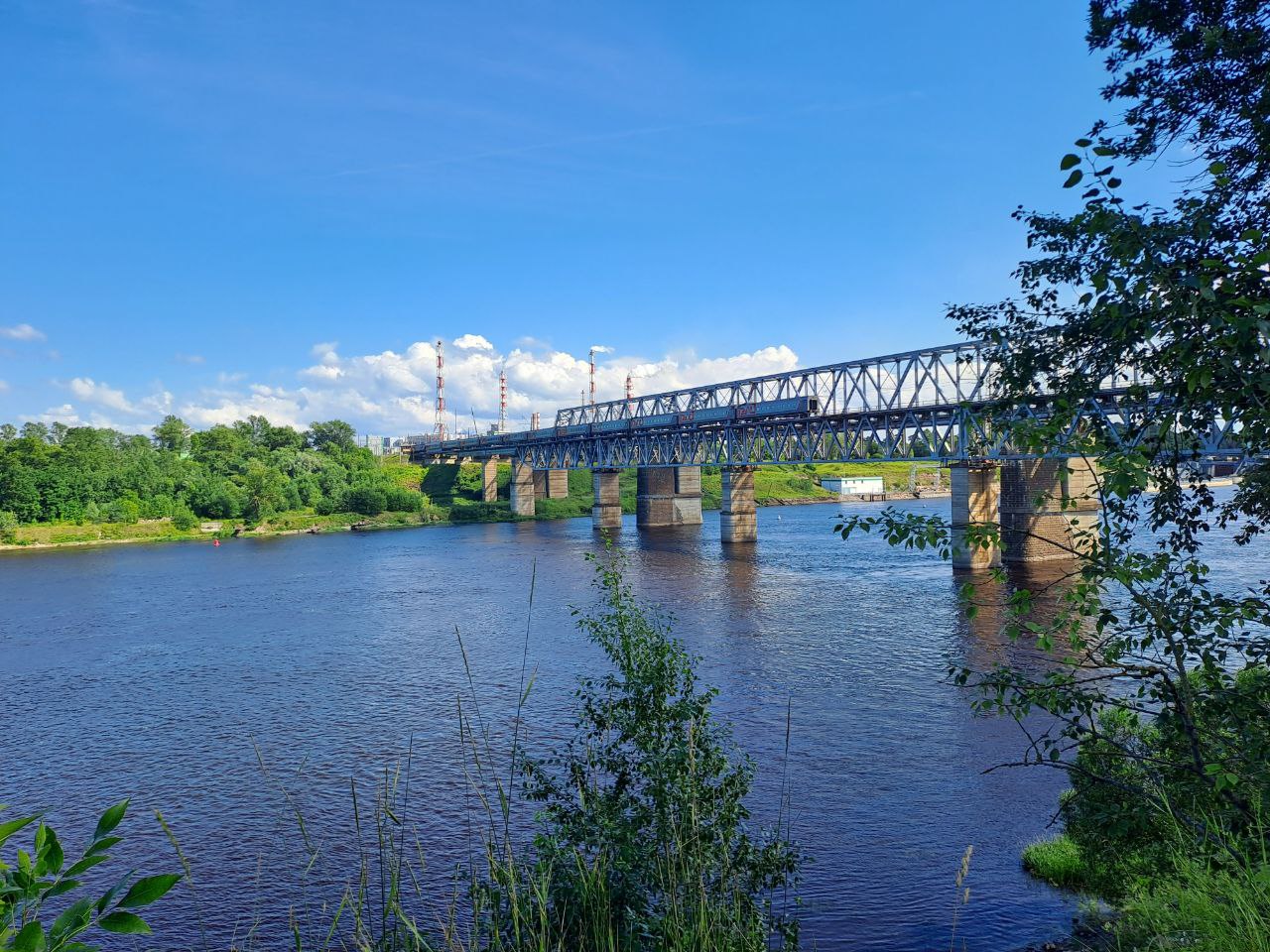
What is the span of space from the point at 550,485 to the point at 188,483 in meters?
51.6

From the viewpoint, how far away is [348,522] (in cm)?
11756

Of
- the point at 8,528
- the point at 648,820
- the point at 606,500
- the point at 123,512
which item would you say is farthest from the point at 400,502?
the point at 648,820

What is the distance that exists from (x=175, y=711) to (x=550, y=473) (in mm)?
111108

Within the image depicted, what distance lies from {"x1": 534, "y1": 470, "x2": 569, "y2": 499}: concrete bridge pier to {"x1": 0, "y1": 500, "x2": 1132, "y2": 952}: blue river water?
252 ft

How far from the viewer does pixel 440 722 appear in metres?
27.2

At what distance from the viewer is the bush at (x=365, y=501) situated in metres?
122

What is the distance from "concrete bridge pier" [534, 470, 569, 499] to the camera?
5507 inches

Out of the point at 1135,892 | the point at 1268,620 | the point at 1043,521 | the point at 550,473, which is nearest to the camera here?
the point at 1268,620

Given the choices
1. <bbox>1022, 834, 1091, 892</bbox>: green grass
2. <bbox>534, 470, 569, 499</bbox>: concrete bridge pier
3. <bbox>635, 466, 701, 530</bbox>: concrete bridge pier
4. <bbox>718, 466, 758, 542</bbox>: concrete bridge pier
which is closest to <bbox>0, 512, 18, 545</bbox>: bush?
<bbox>534, 470, 569, 499</bbox>: concrete bridge pier

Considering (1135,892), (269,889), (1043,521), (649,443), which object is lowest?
(269,889)

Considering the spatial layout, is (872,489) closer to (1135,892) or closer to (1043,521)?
(1043,521)

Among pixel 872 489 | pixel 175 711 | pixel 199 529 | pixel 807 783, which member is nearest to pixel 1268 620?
pixel 807 783

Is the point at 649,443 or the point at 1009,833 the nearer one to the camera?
the point at 1009,833

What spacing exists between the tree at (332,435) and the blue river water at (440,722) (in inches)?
4273
